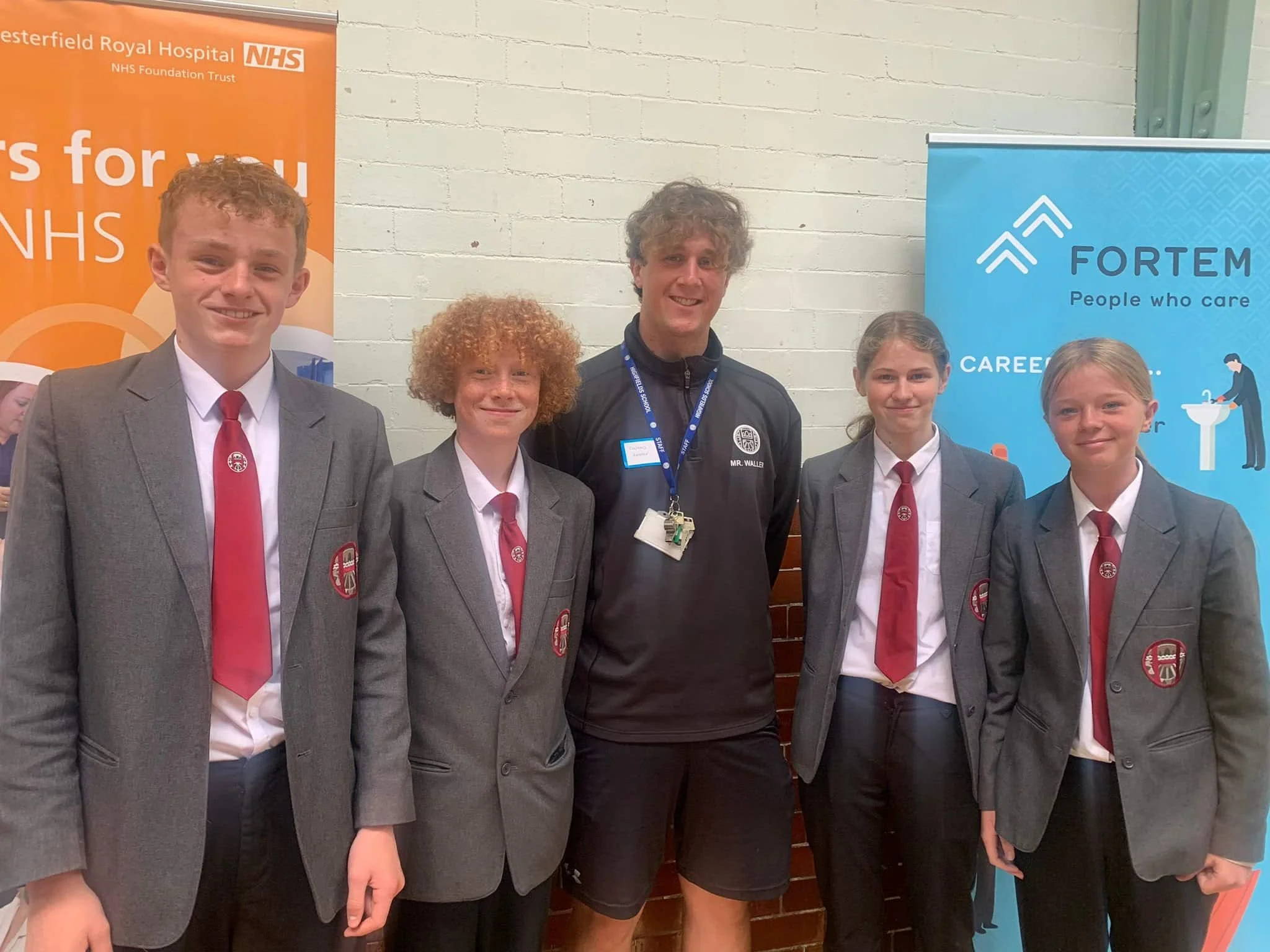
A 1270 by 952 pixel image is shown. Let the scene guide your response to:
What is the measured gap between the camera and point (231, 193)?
141cm

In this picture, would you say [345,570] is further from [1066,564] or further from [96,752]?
[1066,564]

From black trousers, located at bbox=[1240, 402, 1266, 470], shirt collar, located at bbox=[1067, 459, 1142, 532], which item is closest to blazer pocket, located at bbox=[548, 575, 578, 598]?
shirt collar, located at bbox=[1067, 459, 1142, 532]

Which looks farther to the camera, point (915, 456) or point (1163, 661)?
point (915, 456)

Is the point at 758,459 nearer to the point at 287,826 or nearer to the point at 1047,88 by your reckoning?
the point at 287,826

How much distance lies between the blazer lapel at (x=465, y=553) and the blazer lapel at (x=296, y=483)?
27cm

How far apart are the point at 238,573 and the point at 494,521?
52cm

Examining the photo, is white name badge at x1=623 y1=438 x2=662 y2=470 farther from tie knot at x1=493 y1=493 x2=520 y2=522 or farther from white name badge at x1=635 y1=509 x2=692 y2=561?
tie knot at x1=493 y1=493 x2=520 y2=522

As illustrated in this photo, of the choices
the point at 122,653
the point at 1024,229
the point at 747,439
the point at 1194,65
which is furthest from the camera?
the point at 1194,65

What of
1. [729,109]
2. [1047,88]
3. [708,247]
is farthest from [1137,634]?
[1047,88]

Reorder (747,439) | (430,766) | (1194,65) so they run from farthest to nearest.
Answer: (1194,65), (747,439), (430,766)

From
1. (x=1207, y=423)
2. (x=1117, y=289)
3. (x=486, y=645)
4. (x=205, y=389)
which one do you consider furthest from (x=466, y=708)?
(x=1207, y=423)

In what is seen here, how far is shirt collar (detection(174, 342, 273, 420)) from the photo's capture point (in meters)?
1.38

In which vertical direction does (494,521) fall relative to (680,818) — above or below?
above

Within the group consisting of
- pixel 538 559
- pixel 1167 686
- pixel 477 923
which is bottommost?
pixel 477 923
